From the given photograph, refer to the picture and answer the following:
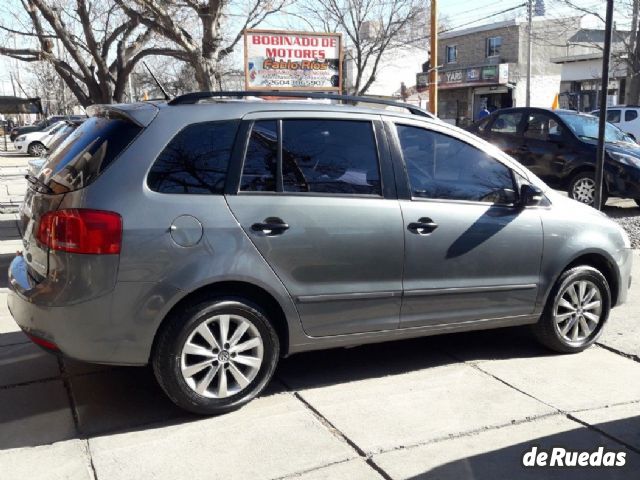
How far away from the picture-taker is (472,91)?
41.7m

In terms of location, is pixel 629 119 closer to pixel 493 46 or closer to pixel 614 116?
pixel 614 116

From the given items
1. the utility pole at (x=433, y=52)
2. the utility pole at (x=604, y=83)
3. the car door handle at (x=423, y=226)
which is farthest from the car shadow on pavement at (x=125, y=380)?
the utility pole at (x=433, y=52)

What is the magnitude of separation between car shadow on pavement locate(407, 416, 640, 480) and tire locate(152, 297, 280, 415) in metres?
1.06

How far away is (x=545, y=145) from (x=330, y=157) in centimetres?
845

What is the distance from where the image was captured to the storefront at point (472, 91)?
128ft

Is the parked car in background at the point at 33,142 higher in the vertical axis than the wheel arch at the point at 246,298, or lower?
higher

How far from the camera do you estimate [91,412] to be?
382cm

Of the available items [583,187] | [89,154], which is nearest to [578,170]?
[583,187]

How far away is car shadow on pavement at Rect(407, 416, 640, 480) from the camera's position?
3215 millimetres

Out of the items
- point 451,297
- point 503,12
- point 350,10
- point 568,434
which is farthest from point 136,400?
point 503,12

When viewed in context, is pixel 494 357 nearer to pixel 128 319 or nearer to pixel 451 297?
pixel 451 297

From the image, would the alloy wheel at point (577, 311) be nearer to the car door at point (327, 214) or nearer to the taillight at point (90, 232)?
the car door at point (327, 214)

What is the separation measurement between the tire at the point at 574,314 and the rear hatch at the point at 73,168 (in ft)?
9.97

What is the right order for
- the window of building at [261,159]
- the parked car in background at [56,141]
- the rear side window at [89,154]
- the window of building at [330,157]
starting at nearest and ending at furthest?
the rear side window at [89,154] → the window of building at [261,159] → the window of building at [330,157] → the parked car in background at [56,141]
